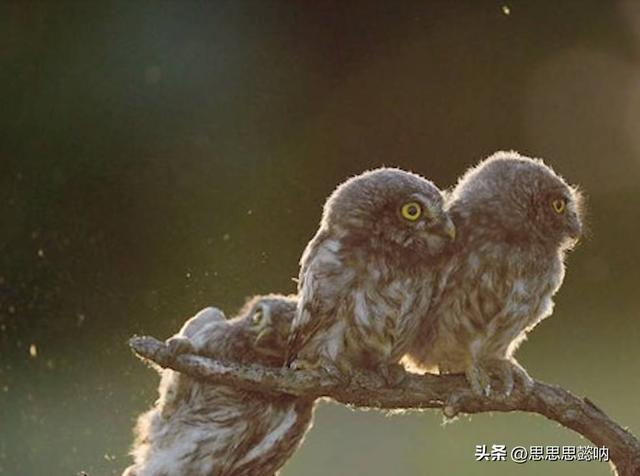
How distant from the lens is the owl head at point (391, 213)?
→ 3396mm

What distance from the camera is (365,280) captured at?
3.48 meters

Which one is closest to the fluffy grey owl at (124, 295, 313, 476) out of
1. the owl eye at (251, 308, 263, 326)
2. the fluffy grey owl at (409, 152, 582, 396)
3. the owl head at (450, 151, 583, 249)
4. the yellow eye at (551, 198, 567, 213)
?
the owl eye at (251, 308, 263, 326)

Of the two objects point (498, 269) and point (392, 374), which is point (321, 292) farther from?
point (498, 269)

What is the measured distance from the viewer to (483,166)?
3842 mm

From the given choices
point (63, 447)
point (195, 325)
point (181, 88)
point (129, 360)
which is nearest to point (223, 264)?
point (195, 325)

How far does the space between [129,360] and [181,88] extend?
26.1ft

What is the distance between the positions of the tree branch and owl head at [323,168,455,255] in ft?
1.22

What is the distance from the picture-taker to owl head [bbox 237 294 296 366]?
3.54m

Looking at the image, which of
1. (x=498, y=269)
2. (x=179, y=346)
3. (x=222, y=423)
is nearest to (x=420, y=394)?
(x=498, y=269)

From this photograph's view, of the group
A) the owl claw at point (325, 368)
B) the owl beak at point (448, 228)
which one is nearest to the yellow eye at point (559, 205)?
the owl beak at point (448, 228)

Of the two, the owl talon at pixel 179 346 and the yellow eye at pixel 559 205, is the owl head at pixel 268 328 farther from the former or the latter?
the yellow eye at pixel 559 205

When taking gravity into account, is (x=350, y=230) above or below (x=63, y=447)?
above

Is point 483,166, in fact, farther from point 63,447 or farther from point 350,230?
point 63,447

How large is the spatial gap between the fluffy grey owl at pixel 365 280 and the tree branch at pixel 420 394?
0.20 feet
